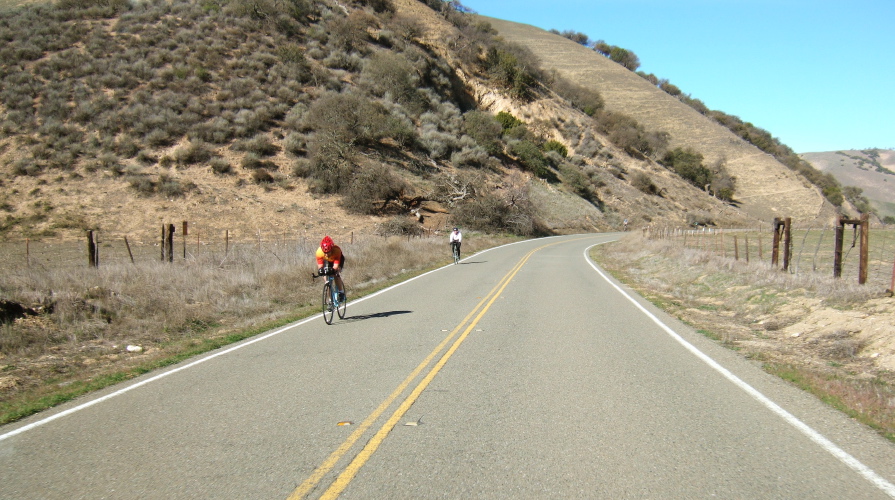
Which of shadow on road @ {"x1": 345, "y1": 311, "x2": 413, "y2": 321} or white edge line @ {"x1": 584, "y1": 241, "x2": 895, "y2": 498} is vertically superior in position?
white edge line @ {"x1": 584, "y1": 241, "x2": 895, "y2": 498}

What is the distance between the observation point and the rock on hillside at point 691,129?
7306 cm

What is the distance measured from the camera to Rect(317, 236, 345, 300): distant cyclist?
10930 millimetres

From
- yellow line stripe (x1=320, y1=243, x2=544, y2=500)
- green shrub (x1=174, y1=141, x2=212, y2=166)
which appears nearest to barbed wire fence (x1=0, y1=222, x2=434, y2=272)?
green shrub (x1=174, y1=141, x2=212, y2=166)

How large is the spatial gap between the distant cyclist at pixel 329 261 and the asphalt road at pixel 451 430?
239cm

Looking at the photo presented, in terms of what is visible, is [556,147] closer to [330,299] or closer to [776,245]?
[776,245]

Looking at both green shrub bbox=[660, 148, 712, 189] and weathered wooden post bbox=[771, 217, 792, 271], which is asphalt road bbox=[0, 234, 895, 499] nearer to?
weathered wooden post bbox=[771, 217, 792, 271]

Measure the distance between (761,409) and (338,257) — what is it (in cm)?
798

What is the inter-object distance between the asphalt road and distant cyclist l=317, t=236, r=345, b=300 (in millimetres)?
2386

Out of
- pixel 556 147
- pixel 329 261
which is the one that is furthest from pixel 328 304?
pixel 556 147

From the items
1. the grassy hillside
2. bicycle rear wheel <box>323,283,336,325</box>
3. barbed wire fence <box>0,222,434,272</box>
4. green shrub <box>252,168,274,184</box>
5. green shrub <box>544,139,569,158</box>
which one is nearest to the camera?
bicycle rear wheel <box>323,283,336,325</box>

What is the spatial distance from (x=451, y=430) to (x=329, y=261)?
6.76m

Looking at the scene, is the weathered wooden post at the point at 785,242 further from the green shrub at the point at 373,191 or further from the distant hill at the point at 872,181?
the distant hill at the point at 872,181

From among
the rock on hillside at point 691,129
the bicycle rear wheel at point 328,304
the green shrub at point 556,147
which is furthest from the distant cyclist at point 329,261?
the rock on hillside at point 691,129

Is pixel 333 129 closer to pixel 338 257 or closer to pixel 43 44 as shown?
pixel 43 44
